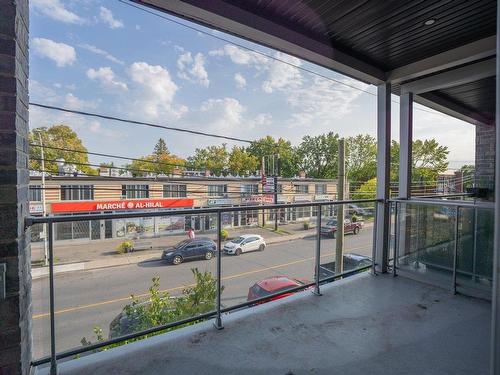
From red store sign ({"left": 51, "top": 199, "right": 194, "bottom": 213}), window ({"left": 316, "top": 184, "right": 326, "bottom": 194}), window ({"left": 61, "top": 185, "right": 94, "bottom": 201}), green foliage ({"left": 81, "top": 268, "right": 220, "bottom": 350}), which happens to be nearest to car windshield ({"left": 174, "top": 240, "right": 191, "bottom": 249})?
green foliage ({"left": 81, "top": 268, "right": 220, "bottom": 350})

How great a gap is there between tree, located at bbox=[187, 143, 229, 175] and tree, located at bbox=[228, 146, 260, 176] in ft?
2.76

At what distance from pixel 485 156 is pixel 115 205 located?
14.4 meters

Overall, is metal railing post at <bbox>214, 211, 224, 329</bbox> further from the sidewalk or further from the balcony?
the sidewalk

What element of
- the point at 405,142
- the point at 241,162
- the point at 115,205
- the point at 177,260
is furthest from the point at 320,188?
the point at 177,260

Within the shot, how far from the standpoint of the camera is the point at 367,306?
2537 millimetres

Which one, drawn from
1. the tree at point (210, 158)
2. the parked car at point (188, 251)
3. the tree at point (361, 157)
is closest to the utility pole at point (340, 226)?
the parked car at point (188, 251)

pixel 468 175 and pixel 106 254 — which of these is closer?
pixel 468 175

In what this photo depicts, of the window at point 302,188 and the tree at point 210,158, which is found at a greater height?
the tree at point 210,158

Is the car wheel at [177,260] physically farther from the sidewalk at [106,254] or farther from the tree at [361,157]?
the tree at [361,157]

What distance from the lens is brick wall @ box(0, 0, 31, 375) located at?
44.1 inches

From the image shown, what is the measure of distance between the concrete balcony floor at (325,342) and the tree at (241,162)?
2684 cm

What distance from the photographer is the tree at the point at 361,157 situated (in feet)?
93.0

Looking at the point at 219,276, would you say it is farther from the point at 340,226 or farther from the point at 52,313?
the point at 340,226

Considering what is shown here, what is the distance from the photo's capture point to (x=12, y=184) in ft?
3.82
